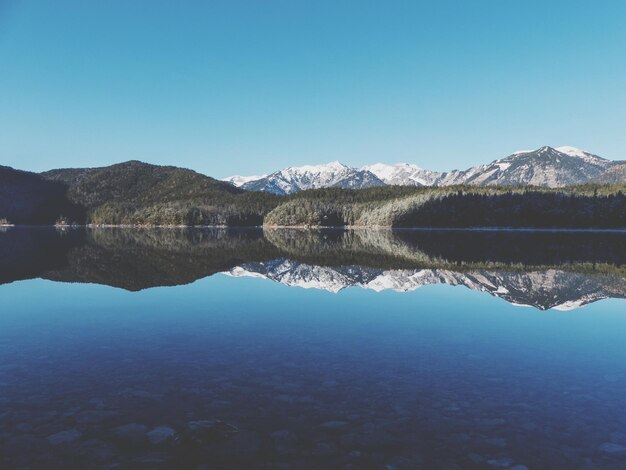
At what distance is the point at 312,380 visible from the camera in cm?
1588

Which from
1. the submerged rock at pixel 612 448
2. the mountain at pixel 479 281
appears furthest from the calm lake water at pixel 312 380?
the mountain at pixel 479 281

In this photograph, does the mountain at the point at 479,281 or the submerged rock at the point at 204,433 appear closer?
the submerged rock at the point at 204,433

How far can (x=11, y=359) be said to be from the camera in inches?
710

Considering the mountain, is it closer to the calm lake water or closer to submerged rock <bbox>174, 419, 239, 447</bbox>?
the calm lake water

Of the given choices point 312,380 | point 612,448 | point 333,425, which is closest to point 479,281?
point 312,380

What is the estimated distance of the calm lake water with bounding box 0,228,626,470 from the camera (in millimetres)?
10961

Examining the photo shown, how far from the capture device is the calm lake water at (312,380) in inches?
432

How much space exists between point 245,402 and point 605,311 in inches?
1051

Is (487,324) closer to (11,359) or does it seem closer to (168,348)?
(168,348)

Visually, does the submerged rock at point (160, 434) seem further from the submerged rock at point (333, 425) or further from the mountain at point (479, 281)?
the mountain at point (479, 281)

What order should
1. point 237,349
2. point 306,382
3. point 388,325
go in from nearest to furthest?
point 306,382 < point 237,349 < point 388,325

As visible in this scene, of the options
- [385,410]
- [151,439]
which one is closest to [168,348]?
[151,439]

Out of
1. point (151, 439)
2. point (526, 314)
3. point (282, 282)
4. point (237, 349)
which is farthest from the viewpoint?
A: point (282, 282)

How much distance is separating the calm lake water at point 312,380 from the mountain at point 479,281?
2.29ft
